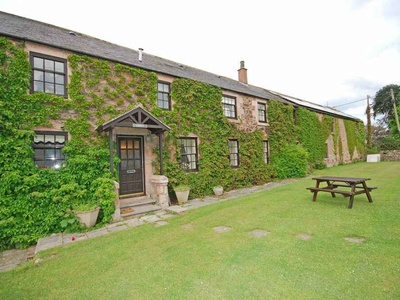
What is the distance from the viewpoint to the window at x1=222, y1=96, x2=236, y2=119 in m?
12.6

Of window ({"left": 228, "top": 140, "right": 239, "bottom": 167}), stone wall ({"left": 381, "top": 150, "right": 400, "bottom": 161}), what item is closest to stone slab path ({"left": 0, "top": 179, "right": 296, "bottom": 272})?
window ({"left": 228, "top": 140, "right": 239, "bottom": 167})

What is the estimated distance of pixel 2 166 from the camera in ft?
19.4

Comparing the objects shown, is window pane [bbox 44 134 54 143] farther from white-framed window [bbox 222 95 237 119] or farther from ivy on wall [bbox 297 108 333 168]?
ivy on wall [bbox 297 108 333 168]

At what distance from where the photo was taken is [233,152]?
503 inches

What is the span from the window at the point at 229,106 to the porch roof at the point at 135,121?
5.21 meters

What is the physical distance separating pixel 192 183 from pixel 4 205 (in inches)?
267

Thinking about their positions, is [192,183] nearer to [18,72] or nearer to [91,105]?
[91,105]

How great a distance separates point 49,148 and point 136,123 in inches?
118

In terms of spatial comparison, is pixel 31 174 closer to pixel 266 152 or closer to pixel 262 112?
pixel 266 152

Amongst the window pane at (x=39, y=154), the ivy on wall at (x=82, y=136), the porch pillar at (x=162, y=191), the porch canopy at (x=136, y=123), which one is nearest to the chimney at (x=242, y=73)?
the ivy on wall at (x=82, y=136)

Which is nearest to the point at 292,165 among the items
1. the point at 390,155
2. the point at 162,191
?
the point at 162,191

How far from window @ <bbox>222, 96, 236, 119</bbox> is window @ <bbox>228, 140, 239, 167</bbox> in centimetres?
163

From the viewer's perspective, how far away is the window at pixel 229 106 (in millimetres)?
12648

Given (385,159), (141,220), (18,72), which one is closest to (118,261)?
(141,220)
